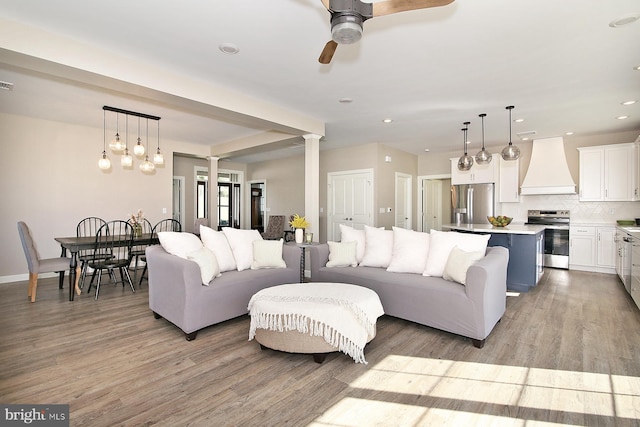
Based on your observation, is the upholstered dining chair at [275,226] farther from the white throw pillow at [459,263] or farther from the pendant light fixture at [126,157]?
the white throw pillow at [459,263]

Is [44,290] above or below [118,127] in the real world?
below

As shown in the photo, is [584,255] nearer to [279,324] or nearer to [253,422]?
[279,324]

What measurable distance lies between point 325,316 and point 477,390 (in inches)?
44.1

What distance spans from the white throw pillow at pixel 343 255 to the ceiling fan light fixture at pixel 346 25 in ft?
8.27

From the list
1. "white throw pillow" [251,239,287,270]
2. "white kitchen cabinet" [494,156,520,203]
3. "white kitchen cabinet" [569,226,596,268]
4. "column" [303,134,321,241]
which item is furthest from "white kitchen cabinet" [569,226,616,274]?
"white throw pillow" [251,239,287,270]

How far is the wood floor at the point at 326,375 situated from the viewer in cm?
182

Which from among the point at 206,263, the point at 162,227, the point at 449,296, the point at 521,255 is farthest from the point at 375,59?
the point at 162,227

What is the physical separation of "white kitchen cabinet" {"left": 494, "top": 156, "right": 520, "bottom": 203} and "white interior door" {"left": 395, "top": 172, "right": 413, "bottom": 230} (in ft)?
6.66

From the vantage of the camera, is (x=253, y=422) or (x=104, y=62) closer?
(x=253, y=422)

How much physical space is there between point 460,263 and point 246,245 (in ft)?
7.69

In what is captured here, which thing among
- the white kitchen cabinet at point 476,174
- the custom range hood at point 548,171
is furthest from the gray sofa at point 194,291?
the custom range hood at point 548,171

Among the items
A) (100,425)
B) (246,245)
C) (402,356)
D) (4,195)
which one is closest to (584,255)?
(402,356)

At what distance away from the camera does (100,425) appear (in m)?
1.72

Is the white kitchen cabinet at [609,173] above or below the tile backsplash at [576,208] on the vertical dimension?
above
